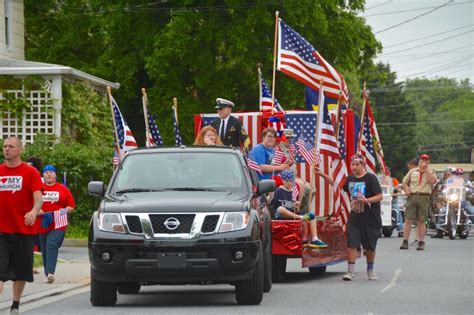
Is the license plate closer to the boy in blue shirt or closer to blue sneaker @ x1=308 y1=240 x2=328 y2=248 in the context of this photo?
the boy in blue shirt

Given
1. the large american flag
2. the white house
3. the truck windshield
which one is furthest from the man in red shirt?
the white house

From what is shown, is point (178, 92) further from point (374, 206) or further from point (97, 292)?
point (97, 292)

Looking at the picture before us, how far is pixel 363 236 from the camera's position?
18141mm

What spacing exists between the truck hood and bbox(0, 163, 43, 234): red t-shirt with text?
121cm

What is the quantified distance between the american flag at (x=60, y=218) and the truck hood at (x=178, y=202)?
3.67m

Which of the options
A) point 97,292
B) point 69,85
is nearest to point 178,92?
point 69,85

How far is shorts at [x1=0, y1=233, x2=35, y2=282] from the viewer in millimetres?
12836

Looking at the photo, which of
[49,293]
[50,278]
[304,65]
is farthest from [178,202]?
[304,65]

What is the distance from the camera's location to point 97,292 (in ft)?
46.2

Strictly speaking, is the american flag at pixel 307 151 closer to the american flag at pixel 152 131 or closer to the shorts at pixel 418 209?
the american flag at pixel 152 131

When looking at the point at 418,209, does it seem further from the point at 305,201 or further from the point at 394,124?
the point at 394,124

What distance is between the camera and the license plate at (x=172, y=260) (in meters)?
13.5

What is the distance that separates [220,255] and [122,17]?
30.6 meters

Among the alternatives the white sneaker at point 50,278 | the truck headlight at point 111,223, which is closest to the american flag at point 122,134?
the white sneaker at point 50,278
